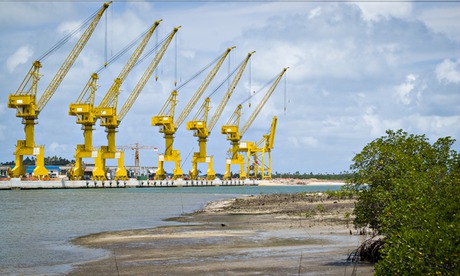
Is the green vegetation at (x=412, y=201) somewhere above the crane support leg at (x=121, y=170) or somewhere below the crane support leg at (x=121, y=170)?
below

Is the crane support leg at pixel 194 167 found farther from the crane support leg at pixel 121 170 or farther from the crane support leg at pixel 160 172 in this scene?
the crane support leg at pixel 121 170

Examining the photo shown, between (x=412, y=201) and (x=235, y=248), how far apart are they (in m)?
12.2

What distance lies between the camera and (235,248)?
28703 mm

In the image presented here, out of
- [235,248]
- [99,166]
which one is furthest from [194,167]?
[235,248]

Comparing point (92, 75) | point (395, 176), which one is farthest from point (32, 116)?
point (395, 176)

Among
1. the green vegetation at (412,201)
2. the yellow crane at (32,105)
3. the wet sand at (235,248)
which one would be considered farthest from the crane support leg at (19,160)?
the green vegetation at (412,201)

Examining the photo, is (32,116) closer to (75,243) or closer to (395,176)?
(75,243)

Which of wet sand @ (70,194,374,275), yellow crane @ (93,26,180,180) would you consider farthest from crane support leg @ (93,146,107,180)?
wet sand @ (70,194,374,275)

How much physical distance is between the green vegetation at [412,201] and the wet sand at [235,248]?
2.46 m

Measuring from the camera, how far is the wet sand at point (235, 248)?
22.6m

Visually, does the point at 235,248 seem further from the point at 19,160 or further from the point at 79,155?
the point at 79,155

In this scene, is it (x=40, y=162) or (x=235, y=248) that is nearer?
(x=235, y=248)

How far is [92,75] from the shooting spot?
143m

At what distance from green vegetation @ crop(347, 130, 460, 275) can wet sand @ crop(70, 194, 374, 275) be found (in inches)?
96.9
